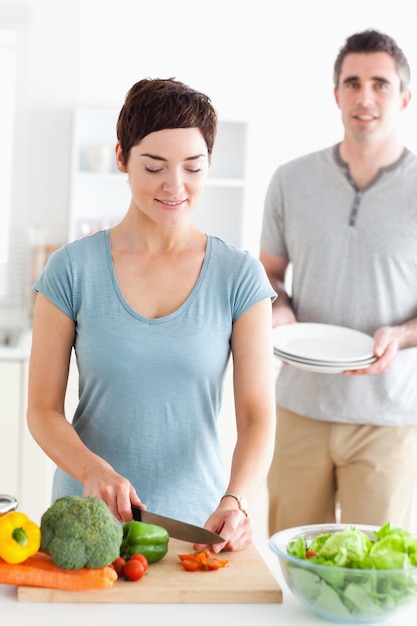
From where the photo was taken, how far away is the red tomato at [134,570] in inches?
55.4

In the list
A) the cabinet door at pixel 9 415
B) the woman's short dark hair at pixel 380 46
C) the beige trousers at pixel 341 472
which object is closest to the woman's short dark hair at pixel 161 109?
the woman's short dark hair at pixel 380 46

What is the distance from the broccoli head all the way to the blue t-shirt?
0.37 m

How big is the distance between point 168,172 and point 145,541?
0.66 metres

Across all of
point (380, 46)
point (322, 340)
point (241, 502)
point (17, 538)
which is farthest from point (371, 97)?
point (17, 538)

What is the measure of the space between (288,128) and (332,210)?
6.55ft

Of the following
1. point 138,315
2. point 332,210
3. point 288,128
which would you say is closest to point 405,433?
point 332,210

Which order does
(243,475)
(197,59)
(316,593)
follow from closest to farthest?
(316,593) < (243,475) < (197,59)

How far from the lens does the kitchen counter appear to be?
1.33 m

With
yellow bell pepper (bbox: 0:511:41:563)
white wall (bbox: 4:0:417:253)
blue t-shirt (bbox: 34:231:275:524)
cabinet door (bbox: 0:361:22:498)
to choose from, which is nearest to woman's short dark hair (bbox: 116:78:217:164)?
blue t-shirt (bbox: 34:231:275:524)

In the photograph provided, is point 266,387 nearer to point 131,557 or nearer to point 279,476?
point 131,557

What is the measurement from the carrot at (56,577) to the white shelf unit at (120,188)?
3.04 meters

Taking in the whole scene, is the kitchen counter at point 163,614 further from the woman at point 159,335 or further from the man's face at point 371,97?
the man's face at point 371,97

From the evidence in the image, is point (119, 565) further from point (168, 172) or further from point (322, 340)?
point (322, 340)

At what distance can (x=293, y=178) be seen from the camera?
2619 mm
